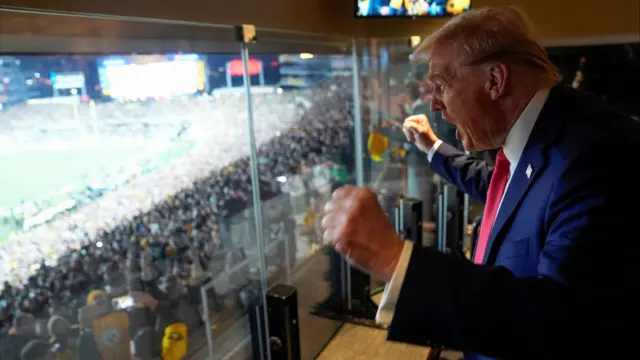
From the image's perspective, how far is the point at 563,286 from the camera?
30.7 inches

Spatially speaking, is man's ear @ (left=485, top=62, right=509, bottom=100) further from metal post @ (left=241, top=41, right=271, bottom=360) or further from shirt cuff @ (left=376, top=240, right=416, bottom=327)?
metal post @ (left=241, top=41, right=271, bottom=360)

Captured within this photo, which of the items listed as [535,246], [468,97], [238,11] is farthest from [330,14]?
[535,246]

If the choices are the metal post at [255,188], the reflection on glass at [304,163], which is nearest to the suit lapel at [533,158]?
the metal post at [255,188]

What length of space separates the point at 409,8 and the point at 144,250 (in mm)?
2278

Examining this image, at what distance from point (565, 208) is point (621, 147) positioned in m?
0.14

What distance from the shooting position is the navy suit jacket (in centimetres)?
76

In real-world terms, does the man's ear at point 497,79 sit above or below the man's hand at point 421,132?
above

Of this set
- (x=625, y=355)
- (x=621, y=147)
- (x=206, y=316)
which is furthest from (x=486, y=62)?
(x=206, y=316)

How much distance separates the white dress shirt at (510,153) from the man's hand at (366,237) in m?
0.01

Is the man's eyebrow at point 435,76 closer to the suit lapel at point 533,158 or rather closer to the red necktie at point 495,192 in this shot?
the suit lapel at point 533,158

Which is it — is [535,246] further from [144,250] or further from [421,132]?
[144,250]

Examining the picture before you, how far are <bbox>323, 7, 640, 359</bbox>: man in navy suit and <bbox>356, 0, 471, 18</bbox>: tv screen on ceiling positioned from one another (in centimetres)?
223

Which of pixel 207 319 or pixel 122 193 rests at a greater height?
pixel 122 193

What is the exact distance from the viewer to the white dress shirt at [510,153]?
806 mm
